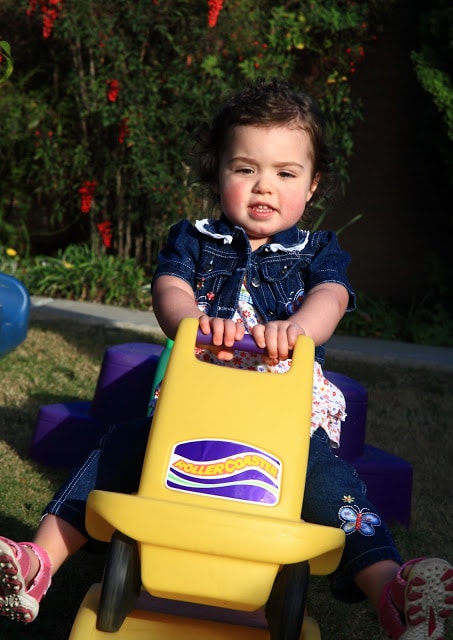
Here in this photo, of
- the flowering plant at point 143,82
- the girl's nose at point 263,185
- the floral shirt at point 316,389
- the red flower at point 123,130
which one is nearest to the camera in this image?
the floral shirt at point 316,389

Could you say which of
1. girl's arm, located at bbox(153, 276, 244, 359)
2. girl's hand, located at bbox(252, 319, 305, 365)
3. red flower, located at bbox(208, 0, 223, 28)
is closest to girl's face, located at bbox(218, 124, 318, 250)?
girl's arm, located at bbox(153, 276, 244, 359)

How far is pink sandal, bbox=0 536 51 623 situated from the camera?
1815 millimetres

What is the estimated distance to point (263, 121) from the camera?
2566 millimetres

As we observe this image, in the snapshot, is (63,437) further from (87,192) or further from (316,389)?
(87,192)

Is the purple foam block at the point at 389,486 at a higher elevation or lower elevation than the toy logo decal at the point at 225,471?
lower

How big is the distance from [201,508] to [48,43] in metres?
5.92

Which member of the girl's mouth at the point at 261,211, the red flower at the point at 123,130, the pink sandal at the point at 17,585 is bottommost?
the red flower at the point at 123,130

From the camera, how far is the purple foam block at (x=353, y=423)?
309 centimetres

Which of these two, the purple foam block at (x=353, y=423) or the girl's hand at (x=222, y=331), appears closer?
the girl's hand at (x=222, y=331)

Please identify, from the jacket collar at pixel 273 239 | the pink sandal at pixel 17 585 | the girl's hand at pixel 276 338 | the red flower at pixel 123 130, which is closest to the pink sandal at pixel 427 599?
the girl's hand at pixel 276 338

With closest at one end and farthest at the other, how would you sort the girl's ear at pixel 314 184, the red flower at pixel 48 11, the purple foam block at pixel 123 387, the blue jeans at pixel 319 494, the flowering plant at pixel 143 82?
the blue jeans at pixel 319 494 < the girl's ear at pixel 314 184 < the purple foam block at pixel 123 387 < the red flower at pixel 48 11 < the flowering plant at pixel 143 82

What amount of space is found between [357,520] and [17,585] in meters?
0.74

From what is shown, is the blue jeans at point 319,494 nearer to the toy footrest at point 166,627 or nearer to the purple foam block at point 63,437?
the toy footrest at point 166,627

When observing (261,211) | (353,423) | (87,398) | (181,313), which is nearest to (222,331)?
(181,313)
